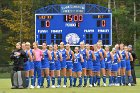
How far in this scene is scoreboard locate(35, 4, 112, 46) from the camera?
110 feet

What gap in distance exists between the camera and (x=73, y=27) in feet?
110

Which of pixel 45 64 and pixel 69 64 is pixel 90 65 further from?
pixel 45 64

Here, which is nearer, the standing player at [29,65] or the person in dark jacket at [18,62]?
the person in dark jacket at [18,62]

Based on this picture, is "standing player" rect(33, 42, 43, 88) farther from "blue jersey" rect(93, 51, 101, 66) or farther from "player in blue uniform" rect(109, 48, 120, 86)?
"player in blue uniform" rect(109, 48, 120, 86)

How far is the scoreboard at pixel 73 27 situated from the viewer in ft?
110

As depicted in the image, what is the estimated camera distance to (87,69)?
2456 cm

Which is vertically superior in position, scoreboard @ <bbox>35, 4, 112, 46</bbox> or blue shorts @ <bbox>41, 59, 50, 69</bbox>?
scoreboard @ <bbox>35, 4, 112, 46</bbox>

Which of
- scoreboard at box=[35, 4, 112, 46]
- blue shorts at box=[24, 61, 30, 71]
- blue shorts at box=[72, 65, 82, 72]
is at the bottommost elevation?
blue shorts at box=[72, 65, 82, 72]

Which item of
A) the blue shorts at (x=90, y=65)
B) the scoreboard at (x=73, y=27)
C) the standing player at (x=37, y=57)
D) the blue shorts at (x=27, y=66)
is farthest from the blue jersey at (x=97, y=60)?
the scoreboard at (x=73, y=27)

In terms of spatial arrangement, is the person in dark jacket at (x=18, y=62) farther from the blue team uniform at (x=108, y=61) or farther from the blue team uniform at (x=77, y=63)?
the blue team uniform at (x=108, y=61)

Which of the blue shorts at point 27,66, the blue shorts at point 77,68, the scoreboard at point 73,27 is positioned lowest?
the blue shorts at point 77,68

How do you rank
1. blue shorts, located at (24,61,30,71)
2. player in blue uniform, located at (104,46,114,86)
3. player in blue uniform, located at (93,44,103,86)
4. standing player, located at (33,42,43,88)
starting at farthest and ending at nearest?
1. player in blue uniform, located at (104,46,114,86)
2. player in blue uniform, located at (93,44,103,86)
3. standing player, located at (33,42,43,88)
4. blue shorts, located at (24,61,30,71)

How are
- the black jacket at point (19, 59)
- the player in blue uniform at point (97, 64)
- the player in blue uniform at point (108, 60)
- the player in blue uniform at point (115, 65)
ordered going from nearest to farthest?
the black jacket at point (19, 59)
the player in blue uniform at point (97, 64)
the player in blue uniform at point (108, 60)
the player in blue uniform at point (115, 65)

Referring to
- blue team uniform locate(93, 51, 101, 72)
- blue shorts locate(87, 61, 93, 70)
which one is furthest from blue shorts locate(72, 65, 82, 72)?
blue team uniform locate(93, 51, 101, 72)
